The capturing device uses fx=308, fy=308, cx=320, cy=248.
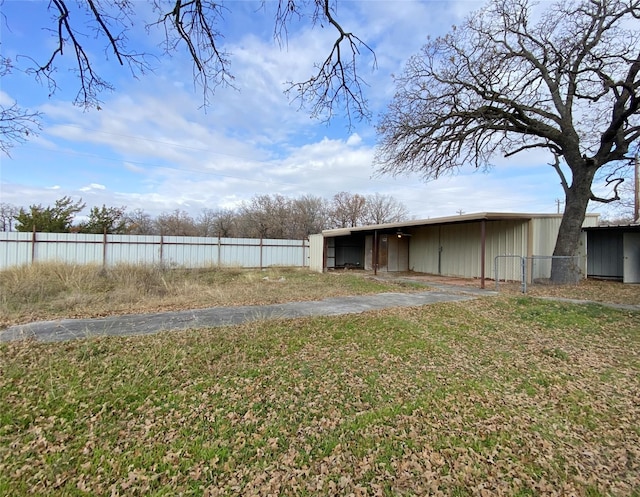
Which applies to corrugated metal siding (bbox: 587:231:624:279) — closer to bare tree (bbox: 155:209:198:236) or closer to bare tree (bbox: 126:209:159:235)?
bare tree (bbox: 155:209:198:236)

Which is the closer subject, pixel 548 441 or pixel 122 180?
pixel 548 441

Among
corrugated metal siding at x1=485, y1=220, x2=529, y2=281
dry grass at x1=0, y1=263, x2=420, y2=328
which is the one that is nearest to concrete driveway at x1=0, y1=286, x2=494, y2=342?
dry grass at x1=0, y1=263, x2=420, y2=328

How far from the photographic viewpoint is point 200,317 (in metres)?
5.86

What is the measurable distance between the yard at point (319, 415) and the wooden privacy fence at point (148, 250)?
9.10m

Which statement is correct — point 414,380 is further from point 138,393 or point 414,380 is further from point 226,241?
point 226,241

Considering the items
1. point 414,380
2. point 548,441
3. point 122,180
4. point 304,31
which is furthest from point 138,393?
point 122,180

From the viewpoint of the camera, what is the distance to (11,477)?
77.1 inches

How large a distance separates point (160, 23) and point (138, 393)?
3653 mm

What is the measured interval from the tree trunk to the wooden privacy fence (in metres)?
12.4

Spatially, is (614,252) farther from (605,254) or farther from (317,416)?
(317,416)

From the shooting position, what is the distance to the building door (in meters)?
10.9

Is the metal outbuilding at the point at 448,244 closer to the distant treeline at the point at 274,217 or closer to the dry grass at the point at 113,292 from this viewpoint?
the dry grass at the point at 113,292

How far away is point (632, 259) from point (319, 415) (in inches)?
546

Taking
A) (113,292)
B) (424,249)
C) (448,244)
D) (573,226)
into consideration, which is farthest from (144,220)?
(573,226)
